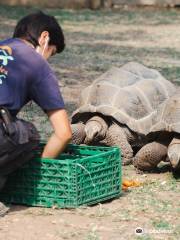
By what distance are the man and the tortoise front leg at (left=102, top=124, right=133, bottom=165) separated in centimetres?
154

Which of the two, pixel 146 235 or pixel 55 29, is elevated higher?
pixel 55 29

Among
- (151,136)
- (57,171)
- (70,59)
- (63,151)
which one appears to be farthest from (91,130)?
(70,59)

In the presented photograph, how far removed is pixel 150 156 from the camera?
20.8 ft

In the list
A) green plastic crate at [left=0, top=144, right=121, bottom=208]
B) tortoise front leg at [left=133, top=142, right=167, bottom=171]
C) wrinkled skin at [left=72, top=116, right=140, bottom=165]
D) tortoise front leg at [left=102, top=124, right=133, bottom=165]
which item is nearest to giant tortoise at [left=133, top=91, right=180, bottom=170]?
tortoise front leg at [left=133, top=142, right=167, bottom=171]

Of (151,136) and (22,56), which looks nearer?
(22,56)

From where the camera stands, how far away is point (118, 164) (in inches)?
215

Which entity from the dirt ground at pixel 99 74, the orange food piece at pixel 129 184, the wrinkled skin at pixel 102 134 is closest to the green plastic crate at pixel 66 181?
the dirt ground at pixel 99 74

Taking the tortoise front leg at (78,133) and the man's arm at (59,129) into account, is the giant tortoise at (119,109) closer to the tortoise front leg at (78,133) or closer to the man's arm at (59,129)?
the tortoise front leg at (78,133)

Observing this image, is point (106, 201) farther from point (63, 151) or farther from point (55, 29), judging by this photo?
point (55, 29)

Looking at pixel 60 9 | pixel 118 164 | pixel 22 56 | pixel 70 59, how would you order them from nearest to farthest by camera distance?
pixel 22 56, pixel 118 164, pixel 70 59, pixel 60 9

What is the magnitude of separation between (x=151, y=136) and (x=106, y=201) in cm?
123

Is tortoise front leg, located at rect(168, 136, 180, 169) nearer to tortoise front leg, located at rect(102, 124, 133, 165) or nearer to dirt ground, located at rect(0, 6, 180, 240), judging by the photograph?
dirt ground, located at rect(0, 6, 180, 240)

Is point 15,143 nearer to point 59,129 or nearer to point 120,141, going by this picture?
point 59,129

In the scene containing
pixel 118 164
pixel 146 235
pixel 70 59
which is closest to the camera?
pixel 146 235
